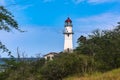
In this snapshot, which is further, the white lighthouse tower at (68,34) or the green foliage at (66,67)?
the white lighthouse tower at (68,34)

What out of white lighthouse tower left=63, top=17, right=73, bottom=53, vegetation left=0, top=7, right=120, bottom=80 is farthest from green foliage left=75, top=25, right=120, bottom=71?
white lighthouse tower left=63, top=17, right=73, bottom=53

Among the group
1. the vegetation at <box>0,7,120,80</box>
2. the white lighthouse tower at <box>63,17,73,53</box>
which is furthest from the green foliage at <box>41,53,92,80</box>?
the white lighthouse tower at <box>63,17,73,53</box>

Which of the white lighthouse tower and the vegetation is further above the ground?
the white lighthouse tower

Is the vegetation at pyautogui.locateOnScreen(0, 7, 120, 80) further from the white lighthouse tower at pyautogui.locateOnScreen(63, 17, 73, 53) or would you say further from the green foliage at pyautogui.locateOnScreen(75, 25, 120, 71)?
the white lighthouse tower at pyautogui.locateOnScreen(63, 17, 73, 53)

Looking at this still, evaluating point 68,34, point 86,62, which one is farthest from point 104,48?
point 68,34

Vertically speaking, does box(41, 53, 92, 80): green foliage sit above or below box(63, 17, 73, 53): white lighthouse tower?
below

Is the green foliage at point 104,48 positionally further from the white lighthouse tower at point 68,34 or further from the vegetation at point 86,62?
Result: the white lighthouse tower at point 68,34

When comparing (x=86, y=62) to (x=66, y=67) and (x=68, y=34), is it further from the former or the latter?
(x=68, y=34)

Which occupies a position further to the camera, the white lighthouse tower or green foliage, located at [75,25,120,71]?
the white lighthouse tower

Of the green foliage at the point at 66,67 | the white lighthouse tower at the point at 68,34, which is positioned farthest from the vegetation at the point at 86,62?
the white lighthouse tower at the point at 68,34

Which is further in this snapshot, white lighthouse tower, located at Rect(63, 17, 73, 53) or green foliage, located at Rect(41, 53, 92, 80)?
white lighthouse tower, located at Rect(63, 17, 73, 53)

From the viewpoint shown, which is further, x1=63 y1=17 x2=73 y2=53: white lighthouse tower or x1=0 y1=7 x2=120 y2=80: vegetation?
x1=63 y1=17 x2=73 y2=53: white lighthouse tower

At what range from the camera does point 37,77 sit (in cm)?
4297

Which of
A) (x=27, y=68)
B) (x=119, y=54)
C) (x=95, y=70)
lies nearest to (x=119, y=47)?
(x=119, y=54)
